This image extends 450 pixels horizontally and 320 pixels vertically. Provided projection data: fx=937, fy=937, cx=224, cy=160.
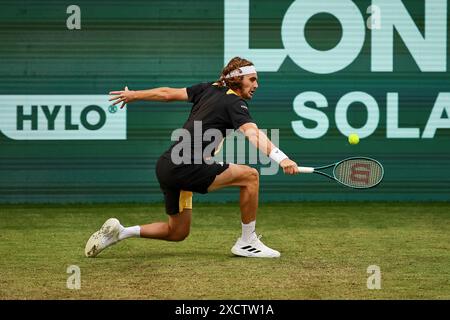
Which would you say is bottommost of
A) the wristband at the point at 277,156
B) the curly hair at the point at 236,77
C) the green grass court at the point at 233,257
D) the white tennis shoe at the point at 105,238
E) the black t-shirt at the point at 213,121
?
the green grass court at the point at 233,257

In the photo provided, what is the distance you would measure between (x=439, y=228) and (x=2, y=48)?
5.86m

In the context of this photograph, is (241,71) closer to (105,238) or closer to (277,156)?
(277,156)

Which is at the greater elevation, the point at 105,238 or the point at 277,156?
the point at 277,156

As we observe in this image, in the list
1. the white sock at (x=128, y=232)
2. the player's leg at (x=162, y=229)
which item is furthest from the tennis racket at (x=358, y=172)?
the white sock at (x=128, y=232)

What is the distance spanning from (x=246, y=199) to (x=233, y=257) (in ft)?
1.71

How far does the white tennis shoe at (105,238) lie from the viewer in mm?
7816

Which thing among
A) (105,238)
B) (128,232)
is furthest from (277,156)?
(105,238)

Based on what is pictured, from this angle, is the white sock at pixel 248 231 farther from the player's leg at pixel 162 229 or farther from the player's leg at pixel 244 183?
the player's leg at pixel 162 229

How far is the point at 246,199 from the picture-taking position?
25.7ft

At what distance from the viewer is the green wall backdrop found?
1191 centimetres

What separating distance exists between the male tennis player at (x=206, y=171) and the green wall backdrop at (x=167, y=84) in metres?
4.09

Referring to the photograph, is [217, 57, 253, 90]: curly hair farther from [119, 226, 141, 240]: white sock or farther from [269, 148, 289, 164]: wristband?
[119, 226, 141, 240]: white sock

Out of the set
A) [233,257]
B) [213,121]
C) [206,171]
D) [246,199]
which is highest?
[213,121]

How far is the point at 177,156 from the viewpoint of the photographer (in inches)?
302
